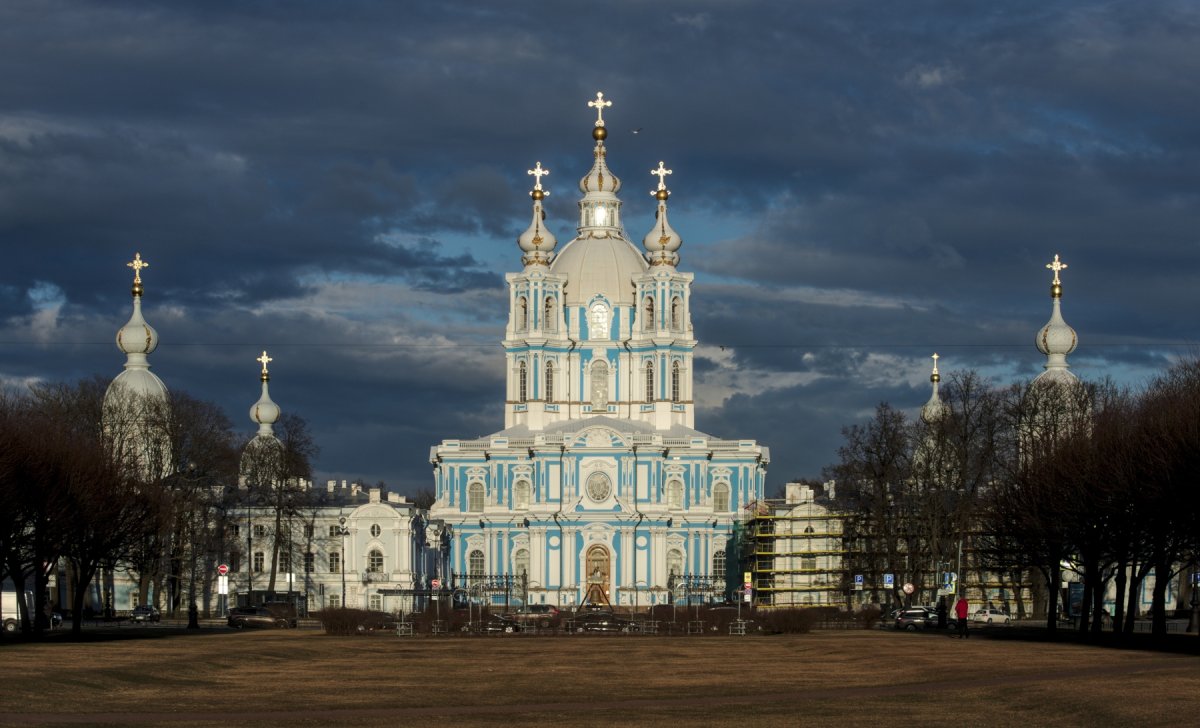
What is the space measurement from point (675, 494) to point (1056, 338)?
26.1 metres

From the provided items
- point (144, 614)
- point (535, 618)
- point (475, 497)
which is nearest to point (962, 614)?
point (535, 618)

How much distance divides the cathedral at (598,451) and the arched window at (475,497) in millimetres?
93

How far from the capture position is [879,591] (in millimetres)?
113812

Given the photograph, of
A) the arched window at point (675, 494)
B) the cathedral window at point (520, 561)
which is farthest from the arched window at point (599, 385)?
the cathedral window at point (520, 561)

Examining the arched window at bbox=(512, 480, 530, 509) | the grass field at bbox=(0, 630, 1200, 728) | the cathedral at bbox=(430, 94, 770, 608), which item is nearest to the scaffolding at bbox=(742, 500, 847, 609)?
the cathedral at bbox=(430, 94, 770, 608)

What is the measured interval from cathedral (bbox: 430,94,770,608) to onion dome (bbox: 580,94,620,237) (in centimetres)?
10

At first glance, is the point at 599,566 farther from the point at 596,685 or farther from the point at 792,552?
the point at 596,685

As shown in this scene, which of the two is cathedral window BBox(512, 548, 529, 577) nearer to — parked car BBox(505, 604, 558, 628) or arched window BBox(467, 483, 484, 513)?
arched window BBox(467, 483, 484, 513)

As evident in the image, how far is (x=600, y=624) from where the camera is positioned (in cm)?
8944

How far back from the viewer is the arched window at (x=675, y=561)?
128875 mm

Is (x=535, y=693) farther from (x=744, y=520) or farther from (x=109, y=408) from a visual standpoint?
(x=744, y=520)

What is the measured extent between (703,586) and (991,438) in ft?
75.6

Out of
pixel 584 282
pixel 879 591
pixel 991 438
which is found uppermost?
pixel 584 282

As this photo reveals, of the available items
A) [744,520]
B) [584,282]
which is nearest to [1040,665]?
[744,520]
